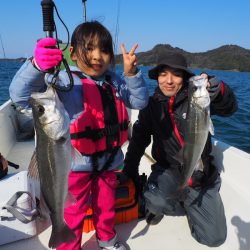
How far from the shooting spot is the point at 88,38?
2709 millimetres

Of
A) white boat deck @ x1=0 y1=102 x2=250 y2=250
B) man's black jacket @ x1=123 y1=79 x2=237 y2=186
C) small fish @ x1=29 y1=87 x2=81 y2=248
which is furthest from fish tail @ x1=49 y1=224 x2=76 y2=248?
man's black jacket @ x1=123 y1=79 x2=237 y2=186

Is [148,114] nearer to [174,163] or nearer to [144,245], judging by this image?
[174,163]

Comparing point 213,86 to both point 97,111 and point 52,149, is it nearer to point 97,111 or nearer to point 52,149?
point 97,111

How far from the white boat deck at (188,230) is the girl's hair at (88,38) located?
208cm

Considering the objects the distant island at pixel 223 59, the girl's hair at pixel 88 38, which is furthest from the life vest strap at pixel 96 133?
the distant island at pixel 223 59

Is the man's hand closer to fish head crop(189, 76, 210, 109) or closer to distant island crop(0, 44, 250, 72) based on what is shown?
fish head crop(189, 76, 210, 109)

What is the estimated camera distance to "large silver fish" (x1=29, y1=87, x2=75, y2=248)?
193 centimetres

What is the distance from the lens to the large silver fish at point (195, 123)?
2.75m

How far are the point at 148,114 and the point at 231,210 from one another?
1.58 metres

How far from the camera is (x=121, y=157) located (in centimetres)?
315

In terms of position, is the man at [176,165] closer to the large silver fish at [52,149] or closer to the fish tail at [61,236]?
the fish tail at [61,236]

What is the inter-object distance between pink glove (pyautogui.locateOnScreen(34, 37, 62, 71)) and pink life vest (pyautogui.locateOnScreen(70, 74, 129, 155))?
80 centimetres

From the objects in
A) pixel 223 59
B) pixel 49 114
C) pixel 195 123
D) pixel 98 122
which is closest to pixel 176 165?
pixel 195 123

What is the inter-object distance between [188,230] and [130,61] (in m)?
2.37
